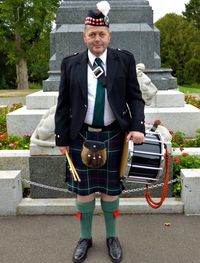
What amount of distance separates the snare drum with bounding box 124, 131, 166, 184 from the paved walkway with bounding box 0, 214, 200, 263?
0.75m

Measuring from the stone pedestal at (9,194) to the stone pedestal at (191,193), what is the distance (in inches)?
73.1

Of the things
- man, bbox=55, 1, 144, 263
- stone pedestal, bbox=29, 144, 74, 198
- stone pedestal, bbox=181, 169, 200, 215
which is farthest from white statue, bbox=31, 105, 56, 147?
stone pedestal, bbox=181, 169, 200, 215

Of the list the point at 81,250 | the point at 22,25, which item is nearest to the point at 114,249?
the point at 81,250

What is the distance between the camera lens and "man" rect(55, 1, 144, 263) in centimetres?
327

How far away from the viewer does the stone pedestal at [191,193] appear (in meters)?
4.48

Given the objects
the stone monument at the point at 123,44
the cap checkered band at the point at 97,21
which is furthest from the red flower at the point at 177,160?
the cap checkered band at the point at 97,21

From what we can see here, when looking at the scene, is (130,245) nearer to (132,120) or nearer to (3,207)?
(132,120)

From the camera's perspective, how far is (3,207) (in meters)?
4.57

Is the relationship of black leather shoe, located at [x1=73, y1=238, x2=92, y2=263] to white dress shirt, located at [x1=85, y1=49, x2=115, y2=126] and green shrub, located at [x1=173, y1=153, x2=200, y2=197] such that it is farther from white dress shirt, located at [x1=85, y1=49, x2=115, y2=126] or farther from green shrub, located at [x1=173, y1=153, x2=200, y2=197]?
green shrub, located at [x1=173, y1=153, x2=200, y2=197]

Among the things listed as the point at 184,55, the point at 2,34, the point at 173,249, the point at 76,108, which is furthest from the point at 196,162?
the point at 184,55

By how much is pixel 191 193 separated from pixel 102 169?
56.5 inches

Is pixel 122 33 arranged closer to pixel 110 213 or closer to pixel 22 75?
Answer: pixel 110 213

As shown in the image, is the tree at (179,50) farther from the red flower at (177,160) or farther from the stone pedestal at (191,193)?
the stone pedestal at (191,193)

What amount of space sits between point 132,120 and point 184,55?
131ft
